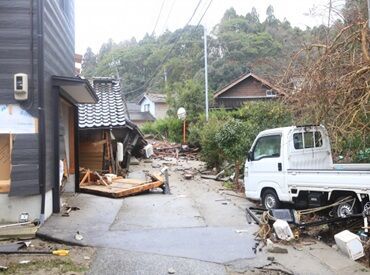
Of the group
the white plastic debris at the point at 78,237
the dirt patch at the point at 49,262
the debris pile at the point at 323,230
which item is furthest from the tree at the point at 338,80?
the white plastic debris at the point at 78,237

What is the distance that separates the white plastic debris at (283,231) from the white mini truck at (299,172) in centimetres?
180

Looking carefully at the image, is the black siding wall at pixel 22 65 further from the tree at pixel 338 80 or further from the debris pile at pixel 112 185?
the tree at pixel 338 80

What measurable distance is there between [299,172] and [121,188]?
18.7ft

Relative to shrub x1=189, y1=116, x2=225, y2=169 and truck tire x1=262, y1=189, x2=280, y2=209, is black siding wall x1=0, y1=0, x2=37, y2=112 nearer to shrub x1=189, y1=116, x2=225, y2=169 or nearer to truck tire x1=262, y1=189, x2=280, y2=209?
truck tire x1=262, y1=189, x2=280, y2=209

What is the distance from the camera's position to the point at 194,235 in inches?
324

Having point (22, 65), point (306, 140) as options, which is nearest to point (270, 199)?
point (306, 140)

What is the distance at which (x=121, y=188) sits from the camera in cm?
1339

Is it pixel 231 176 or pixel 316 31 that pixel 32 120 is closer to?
pixel 316 31

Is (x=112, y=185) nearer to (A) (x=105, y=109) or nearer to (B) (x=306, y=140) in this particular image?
(A) (x=105, y=109)

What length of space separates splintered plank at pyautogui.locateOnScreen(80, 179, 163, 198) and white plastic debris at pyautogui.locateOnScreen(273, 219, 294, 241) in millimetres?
6051

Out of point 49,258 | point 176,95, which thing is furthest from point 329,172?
point 176,95

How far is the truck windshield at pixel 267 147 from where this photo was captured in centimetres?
1116

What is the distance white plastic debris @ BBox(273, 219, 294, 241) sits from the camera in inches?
305

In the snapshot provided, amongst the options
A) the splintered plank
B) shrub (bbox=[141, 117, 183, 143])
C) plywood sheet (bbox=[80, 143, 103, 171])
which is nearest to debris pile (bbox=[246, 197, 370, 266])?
the splintered plank
